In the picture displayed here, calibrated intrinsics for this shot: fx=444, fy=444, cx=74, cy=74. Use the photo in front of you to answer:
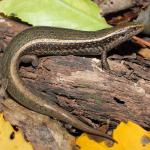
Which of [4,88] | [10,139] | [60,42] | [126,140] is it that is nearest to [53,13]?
[60,42]

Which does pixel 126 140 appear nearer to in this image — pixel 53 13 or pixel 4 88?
pixel 4 88

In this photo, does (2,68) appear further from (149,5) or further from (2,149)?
(149,5)

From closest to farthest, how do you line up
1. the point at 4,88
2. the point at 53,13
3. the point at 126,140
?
the point at 126,140
the point at 4,88
the point at 53,13

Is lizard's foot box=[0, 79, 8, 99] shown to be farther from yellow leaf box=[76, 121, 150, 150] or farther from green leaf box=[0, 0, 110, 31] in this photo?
yellow leaf box=[76, 121, 150, 150]

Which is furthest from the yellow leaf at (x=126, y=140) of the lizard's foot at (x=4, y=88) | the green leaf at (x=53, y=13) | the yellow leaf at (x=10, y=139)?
the green leaf at (x=53, y=13)

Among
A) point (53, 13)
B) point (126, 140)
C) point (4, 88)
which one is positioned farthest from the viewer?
point (53, 13)

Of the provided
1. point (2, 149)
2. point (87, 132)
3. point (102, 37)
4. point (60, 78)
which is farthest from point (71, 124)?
point (102, 37)
